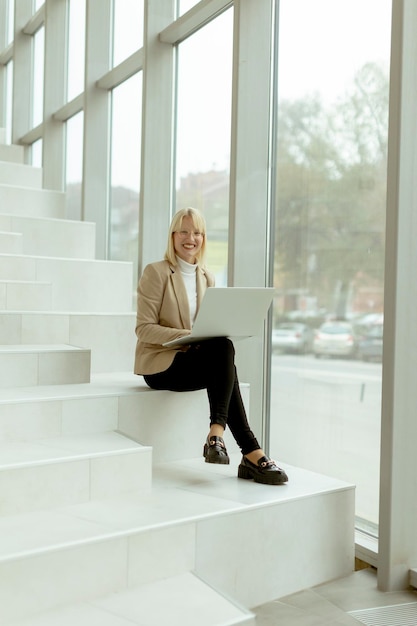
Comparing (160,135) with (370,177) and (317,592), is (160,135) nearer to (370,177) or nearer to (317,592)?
(370,177)

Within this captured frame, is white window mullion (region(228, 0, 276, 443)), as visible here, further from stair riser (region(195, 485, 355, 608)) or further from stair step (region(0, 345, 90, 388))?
stair riser (region(195, 485, 355, 608))

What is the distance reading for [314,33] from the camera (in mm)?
3189

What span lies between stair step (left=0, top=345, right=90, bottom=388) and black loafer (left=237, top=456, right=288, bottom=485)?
34.9 inches

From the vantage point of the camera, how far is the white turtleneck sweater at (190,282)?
10.00ft

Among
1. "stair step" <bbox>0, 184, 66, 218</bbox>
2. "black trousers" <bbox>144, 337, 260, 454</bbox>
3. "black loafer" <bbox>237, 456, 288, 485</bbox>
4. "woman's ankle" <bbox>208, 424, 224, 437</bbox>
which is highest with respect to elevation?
"stair step" <bbox>0, 184, 66, 218</bbox>

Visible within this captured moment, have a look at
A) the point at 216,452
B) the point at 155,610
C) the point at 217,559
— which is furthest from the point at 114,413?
the point at 155,610

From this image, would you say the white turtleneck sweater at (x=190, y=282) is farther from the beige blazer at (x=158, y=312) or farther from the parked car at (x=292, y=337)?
the parked car at (x=292, y=337)

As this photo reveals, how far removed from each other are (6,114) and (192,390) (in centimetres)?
539

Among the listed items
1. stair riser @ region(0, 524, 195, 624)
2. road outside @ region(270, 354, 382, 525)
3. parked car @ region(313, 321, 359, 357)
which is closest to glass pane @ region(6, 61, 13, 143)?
road outside @ region(270, 354, 382, 525)

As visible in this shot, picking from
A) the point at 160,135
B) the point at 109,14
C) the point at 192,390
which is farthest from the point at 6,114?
the point at 192,390

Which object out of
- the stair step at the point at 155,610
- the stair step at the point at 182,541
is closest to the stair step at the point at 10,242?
the stair step at the point at 182,541

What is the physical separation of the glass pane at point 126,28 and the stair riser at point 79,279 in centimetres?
158

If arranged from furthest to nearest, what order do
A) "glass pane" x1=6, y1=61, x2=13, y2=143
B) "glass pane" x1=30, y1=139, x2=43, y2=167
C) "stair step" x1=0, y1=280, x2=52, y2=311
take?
"glass pane" x1=6, y1=61, x2=13, y2=143 → "glass pane" x1=30, y1=139, x2=43, y2=167 → "stair step" x1=0, y1=280, x2=52, y2=311

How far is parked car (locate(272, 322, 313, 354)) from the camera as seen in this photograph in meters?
3.18
